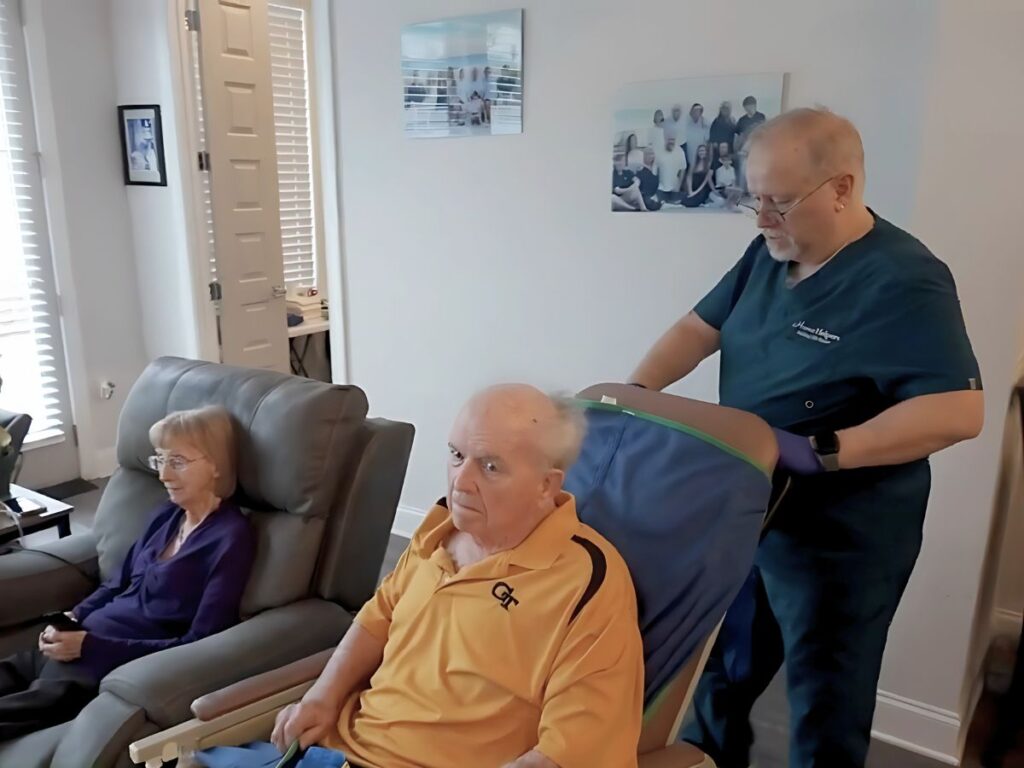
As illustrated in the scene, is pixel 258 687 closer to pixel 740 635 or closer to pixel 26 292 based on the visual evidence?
pixel 740 635

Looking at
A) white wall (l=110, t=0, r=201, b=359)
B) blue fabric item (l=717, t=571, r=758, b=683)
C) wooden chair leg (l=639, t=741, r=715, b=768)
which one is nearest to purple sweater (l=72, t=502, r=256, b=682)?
wooden chair leg (l=639, t=741, r=715, b=768)

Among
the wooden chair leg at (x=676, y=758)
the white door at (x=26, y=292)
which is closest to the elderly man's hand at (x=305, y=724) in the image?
the wooden chair leg at (x=676, y=758)

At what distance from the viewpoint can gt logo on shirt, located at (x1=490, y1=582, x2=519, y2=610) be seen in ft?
4.38

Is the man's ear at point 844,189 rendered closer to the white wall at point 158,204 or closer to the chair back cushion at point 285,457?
the chair back cushion at point 285,457

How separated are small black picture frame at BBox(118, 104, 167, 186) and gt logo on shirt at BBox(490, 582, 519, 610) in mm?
3303

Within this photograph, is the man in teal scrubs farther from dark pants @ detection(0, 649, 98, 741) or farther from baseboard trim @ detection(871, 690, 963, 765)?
dark pants @ detection(0, 649, 98, 741)

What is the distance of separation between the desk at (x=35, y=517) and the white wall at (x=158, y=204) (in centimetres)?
162

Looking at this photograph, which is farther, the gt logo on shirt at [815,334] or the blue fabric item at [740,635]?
the blue fabric item at [740,635]

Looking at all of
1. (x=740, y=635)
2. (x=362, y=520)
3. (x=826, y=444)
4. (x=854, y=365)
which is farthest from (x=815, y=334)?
(x=362, y=520)

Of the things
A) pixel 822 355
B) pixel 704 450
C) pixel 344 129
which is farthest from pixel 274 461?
pixel 344 129

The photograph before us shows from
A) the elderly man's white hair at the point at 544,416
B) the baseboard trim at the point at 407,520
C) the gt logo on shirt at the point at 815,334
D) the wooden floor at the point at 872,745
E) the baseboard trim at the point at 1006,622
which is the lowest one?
the wooden floor at the point at 872,745

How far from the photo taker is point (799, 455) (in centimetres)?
142

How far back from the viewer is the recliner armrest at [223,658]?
149 centimetres

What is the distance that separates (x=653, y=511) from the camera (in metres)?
1.44
